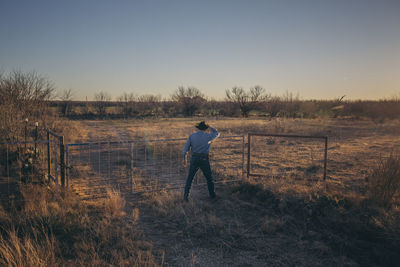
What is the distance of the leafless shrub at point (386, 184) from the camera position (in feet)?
18.0

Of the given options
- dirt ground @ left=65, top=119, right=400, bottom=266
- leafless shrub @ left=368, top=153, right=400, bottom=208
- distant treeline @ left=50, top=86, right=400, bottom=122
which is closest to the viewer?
dirt ground @ left=65, top=119, right=400, bottom=266

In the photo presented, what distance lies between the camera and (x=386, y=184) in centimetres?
557

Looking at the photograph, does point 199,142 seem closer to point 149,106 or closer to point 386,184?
point 386,184

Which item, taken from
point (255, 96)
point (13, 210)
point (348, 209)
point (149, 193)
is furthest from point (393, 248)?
point (255, 96)

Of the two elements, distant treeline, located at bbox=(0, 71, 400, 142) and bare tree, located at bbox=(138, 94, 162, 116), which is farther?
bare tree, located at bbox=(138, 94, 162, 116)

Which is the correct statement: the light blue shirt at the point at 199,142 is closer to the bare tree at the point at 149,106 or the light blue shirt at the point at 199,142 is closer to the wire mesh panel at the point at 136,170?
the wire mesh panel at the point at 136,170

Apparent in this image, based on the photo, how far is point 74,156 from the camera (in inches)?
448

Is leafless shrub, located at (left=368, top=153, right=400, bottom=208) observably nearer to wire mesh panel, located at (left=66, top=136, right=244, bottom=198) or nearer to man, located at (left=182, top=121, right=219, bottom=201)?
wire mesh panel, located at (left=66, top=136, right=244, bottom=198)

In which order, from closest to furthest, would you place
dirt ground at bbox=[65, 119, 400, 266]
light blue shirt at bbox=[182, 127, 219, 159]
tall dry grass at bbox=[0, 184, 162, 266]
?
1. tall dry grass at bbox=[0, 184, 162, 266]
2. dirt ground at bbox=[65, 119, 400, 266]
3. light blue shirt at bbox=[182, 127, 219, 159]

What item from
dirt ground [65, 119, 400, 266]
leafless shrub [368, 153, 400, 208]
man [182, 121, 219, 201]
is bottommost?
dirt ground [65, 119, 400, 266]

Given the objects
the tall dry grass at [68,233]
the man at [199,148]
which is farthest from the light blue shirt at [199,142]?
the tall dry grass at [68,233]

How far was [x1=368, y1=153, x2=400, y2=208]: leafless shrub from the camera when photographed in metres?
5.47

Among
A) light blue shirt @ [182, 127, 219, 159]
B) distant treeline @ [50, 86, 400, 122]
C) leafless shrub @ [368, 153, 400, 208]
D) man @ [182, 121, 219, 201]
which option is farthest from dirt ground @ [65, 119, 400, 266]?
distant treeline @ [50, 86, 400, 122]

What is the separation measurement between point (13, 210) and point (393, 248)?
21.6 feet
